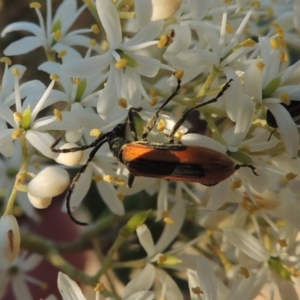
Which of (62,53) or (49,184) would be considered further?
(62,53)

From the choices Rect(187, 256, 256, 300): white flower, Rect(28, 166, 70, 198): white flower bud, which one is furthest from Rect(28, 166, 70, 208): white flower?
Rect(187, 256, 256, 300): white flower

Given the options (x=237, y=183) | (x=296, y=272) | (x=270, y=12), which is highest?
(x=270, y=12)

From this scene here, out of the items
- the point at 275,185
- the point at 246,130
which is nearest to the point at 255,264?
the point at 275,185

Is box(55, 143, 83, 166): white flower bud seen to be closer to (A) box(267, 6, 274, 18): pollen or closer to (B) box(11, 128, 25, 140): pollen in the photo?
(B) box(11, 128, 25, 140): pollen

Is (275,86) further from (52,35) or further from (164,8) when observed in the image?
(52,35)

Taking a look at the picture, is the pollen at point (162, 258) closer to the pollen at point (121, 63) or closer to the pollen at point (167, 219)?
the pollen at point (167, 219)

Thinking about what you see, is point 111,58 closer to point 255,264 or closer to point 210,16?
point 210,16

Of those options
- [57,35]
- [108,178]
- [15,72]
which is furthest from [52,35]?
[108,178]

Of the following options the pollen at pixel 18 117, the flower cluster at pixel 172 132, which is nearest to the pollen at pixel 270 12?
the flower cluster at pixel 172 132
